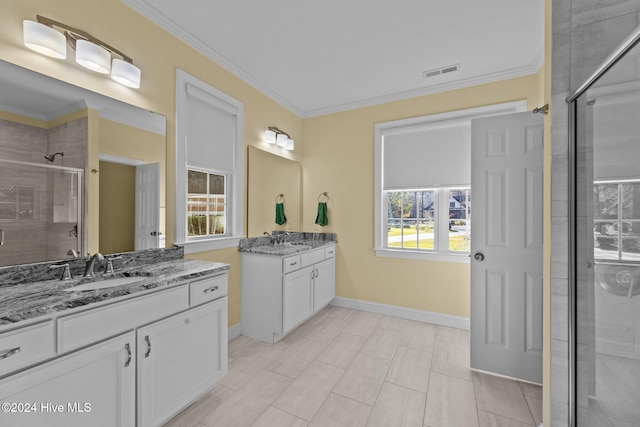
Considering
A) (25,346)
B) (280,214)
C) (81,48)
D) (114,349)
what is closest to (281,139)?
(280,214)

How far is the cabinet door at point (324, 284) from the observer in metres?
3.12

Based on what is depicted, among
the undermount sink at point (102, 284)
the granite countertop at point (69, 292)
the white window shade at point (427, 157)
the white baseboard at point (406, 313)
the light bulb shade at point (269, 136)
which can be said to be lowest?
the white baseboard at point (406, 313)

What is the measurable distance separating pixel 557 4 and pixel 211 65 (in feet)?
8.32

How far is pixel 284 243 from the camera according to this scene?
10.8 feet

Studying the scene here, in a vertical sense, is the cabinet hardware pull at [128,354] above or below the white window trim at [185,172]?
below

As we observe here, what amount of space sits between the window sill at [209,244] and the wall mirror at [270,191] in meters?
0.26

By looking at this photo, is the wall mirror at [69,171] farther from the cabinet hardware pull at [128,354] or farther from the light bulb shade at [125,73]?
the cabinet hardware pull at [128,354]

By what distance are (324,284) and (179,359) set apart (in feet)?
6.46

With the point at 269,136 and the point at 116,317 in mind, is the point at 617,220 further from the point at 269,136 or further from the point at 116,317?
the point at 269,136

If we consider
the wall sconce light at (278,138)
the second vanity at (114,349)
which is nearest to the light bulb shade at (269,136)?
the wall sconce light at (278,138)

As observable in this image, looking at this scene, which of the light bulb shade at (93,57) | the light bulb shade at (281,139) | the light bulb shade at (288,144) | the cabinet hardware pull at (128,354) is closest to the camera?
the cabinet hardware pull at (128,354)

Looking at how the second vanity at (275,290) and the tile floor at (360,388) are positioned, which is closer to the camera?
the tile floor at (360,388)

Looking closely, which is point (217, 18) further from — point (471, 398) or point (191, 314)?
point (471, 398)

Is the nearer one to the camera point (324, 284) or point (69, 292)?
point (69, 292)
